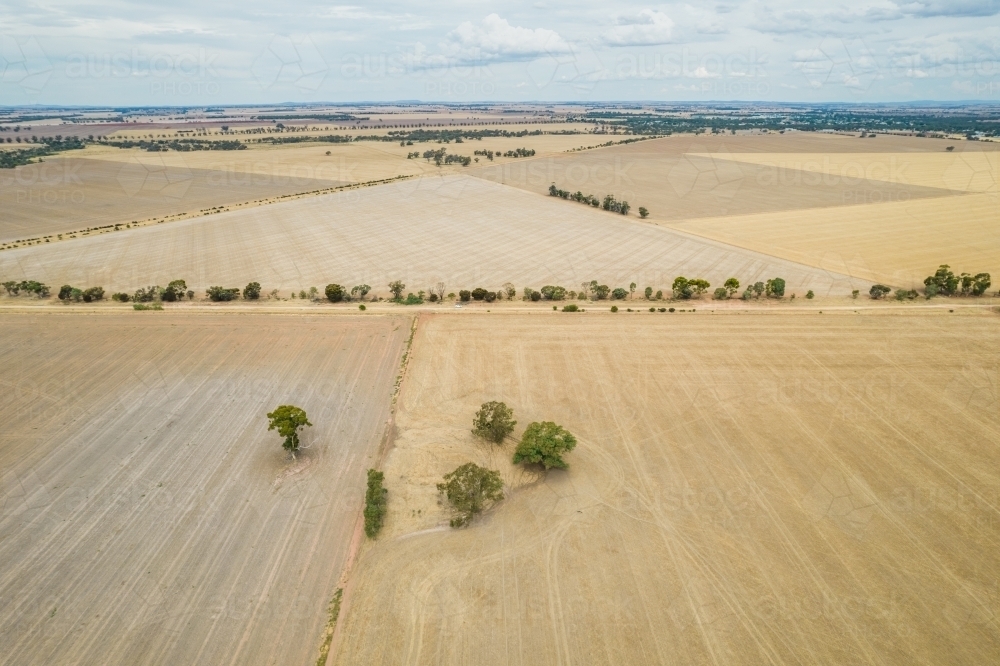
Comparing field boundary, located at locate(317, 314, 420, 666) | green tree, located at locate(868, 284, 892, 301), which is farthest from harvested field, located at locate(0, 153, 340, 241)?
green tree, located at locate(868, 284, 892, 301)

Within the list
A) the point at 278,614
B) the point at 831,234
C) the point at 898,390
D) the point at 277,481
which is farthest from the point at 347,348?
the point at 831,234

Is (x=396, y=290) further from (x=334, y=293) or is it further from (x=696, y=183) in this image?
(x=696, y=183)

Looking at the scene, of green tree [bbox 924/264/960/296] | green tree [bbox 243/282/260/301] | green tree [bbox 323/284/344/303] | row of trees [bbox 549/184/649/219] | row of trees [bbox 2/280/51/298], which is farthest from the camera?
row of trees [bbox 549/184/649/219]

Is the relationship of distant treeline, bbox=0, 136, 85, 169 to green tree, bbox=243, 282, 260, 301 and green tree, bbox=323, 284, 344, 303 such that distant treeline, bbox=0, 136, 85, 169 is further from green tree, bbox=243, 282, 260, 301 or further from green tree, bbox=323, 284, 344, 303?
green tree, bbox=323, 284, 344, 303

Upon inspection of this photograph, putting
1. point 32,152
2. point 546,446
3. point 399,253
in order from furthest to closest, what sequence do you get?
point 32,152, point 399,253, point 546,446

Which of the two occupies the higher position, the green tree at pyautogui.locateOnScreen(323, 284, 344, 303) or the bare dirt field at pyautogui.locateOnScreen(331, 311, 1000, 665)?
the green tree at pyautogui.locateOnScreen(323, 284, 344, 303)

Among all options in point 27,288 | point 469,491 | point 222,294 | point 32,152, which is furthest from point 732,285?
point 32,152
